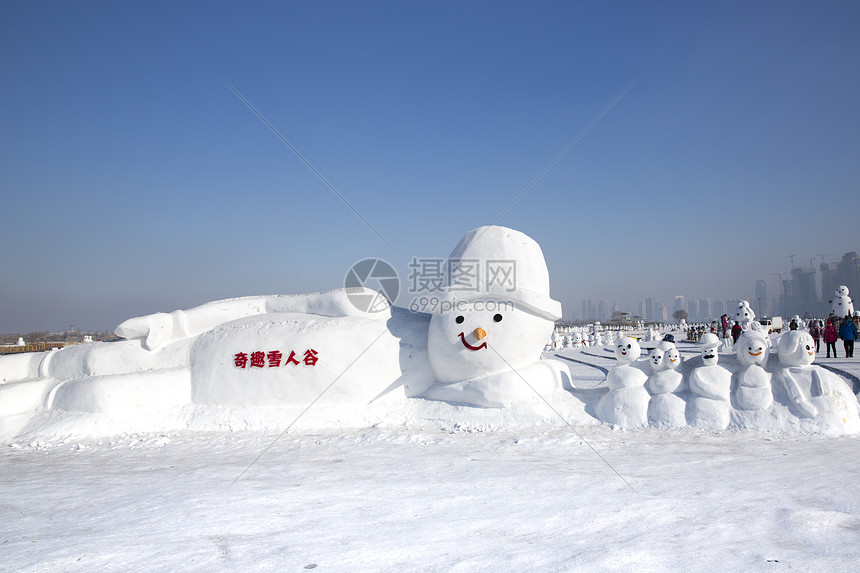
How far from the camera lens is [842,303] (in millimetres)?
23016

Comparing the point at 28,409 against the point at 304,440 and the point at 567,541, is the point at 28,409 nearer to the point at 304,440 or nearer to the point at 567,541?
the point at 304,440

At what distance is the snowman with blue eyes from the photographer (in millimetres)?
6614

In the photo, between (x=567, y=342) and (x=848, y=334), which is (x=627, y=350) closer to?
(x=848, y=334)

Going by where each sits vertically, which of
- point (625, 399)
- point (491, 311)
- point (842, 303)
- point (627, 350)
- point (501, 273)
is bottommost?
point (625, 399)

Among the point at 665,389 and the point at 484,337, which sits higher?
the point at 484,337

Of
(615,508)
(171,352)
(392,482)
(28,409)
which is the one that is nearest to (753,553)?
(615,508)

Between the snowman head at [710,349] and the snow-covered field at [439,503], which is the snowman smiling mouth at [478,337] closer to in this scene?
the snow-covered field at [439,503]

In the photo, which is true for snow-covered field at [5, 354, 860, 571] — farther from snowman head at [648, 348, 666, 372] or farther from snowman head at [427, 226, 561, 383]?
→ snowman head at [427, 226, 561, 383]

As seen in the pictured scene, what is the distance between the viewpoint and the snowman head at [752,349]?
6293 millimetres

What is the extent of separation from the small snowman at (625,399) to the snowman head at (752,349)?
1.12 meters

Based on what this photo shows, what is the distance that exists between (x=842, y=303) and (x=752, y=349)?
21.4 metres

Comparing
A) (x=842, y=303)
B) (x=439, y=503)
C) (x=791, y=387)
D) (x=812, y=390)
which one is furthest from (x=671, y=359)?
(x=842, y=303)

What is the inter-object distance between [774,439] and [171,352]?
22.8 feet

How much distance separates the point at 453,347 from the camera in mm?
6664
